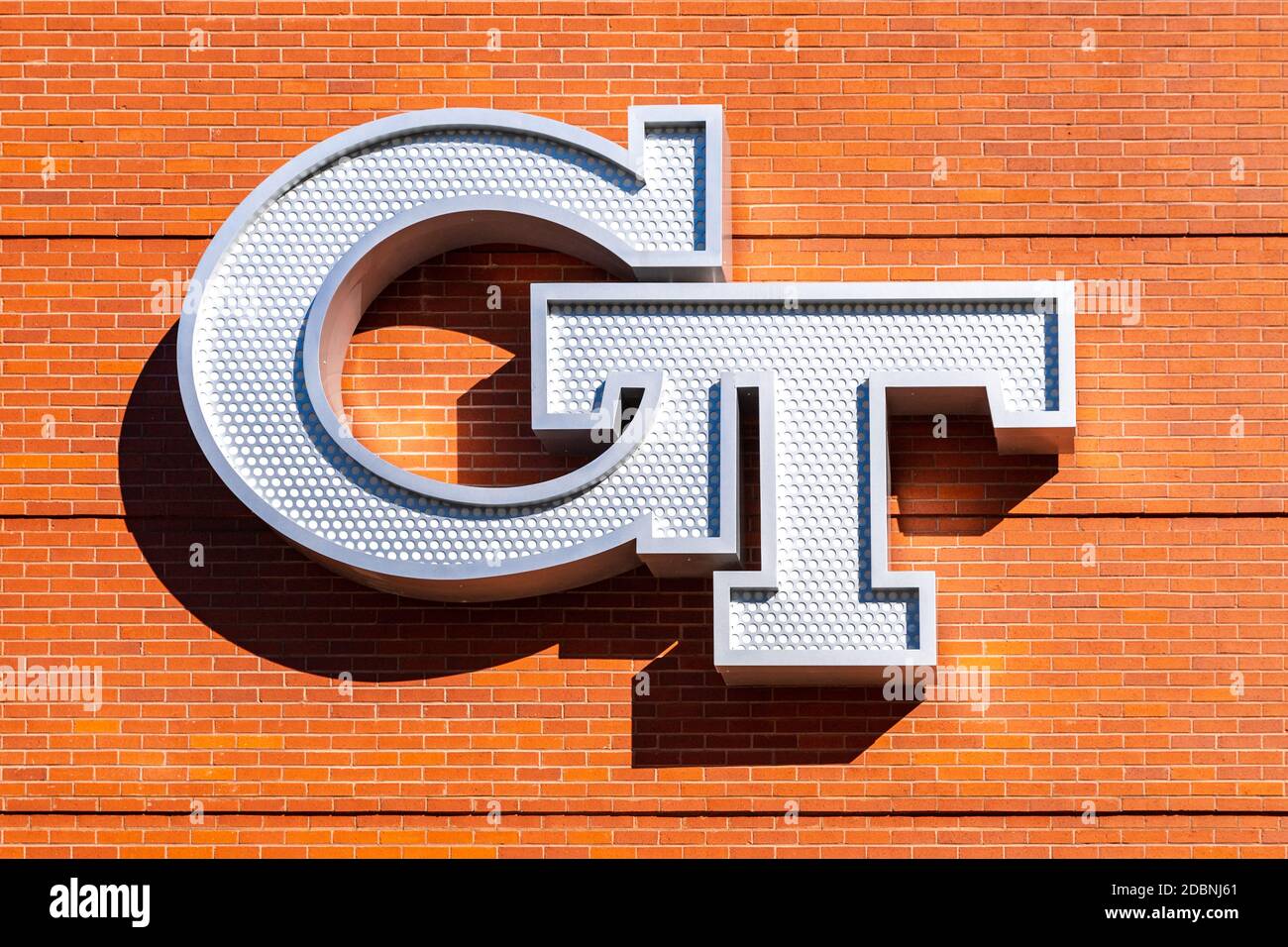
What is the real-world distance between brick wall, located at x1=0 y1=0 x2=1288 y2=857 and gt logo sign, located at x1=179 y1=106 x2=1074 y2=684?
40cm

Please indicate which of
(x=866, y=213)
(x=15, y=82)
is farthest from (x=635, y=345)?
(x=15, y=82)

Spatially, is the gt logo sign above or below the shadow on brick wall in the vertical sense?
above

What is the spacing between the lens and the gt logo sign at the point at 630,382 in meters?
7.17

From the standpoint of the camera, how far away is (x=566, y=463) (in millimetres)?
7660

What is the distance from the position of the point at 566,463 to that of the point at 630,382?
23.6 inches

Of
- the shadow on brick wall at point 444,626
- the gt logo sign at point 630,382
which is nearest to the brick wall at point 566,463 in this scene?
the shadow on brick wall at point 444,626

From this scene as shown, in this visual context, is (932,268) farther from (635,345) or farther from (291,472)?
(291,472)

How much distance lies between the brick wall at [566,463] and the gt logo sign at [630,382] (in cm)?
40

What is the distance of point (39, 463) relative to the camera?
7.75m

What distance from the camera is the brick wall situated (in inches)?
293

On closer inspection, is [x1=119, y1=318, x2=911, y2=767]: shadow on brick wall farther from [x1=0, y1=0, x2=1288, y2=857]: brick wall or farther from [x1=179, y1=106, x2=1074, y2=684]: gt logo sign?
[x1=179, y1=106, x2=1074, y2=684]: gt logo sign

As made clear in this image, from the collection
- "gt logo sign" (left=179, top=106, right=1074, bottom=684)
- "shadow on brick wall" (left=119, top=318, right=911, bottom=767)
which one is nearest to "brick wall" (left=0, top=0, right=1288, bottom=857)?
"shadow on brick wall" (left=119, top=318, right=911, bottom=767)

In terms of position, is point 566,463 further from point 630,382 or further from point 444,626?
point 444,626
